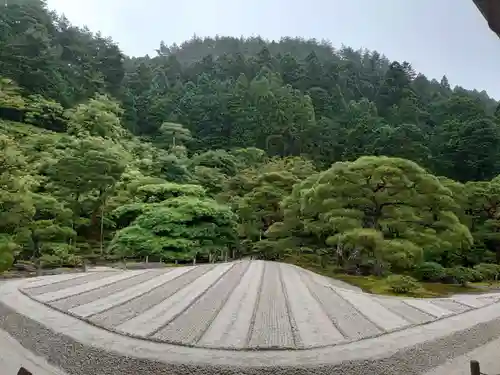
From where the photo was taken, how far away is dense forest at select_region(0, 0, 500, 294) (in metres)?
13.5

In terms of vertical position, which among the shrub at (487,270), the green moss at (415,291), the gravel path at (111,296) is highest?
the shrub at (487,270)

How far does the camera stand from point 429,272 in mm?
15773

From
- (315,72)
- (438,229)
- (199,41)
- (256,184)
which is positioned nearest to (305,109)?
(315,72)

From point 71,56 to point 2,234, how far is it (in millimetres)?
31939

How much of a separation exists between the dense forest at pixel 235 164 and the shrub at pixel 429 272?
2.5 inches

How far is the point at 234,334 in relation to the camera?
5.24 metres

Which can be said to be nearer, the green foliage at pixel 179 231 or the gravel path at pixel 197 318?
the gravel path at pixel 197 318

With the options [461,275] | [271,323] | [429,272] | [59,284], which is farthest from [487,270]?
[59,284]

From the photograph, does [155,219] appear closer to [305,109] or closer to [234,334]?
[234,334]

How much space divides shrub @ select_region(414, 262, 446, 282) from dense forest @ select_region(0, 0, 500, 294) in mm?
63

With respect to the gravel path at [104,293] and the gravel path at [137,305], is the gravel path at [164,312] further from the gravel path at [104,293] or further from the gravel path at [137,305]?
the gravel path at [104,293]

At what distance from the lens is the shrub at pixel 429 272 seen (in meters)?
15.7

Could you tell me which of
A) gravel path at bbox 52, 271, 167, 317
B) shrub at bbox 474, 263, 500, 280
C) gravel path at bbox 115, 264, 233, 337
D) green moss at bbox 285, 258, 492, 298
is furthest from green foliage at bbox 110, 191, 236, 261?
shrub at bbox 474, 263, 500, 280

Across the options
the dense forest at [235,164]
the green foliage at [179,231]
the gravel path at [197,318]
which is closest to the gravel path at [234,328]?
the gravel path at [197,318]
